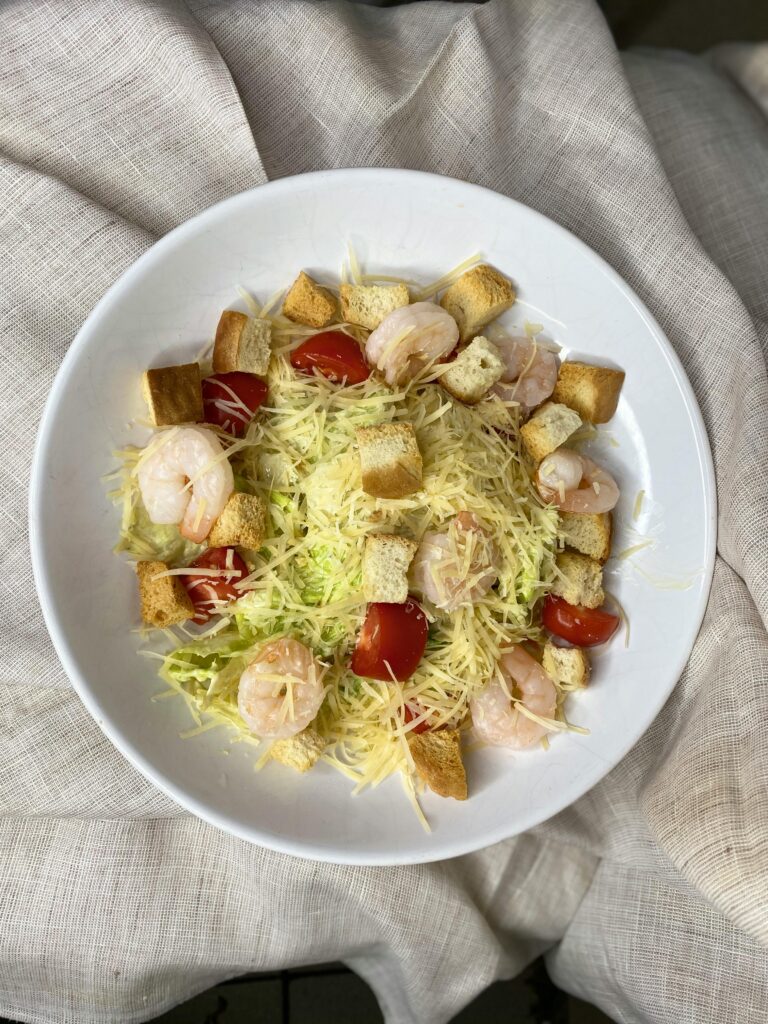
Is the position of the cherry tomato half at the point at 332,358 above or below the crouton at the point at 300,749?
above

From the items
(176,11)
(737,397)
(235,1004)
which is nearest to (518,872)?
(235,1004)

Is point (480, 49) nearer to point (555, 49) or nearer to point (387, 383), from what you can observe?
point (555, 49)

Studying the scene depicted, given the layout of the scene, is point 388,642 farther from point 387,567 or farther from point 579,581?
point 579,581

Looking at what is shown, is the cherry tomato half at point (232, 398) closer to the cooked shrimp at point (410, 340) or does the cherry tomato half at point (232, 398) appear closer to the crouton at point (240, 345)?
the crouton at point (240, 345)

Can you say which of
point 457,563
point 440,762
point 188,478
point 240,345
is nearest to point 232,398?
point 240,345

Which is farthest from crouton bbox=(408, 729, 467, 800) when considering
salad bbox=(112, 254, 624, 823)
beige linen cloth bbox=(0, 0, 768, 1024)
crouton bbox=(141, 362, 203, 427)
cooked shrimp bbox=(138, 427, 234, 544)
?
crouton bbox=(141, 362, 203, 427)

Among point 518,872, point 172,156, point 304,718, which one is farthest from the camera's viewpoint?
point 518,872

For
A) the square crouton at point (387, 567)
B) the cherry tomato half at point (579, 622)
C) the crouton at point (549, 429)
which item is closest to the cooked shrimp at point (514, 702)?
the cherry tomato half at point (579, 622)
